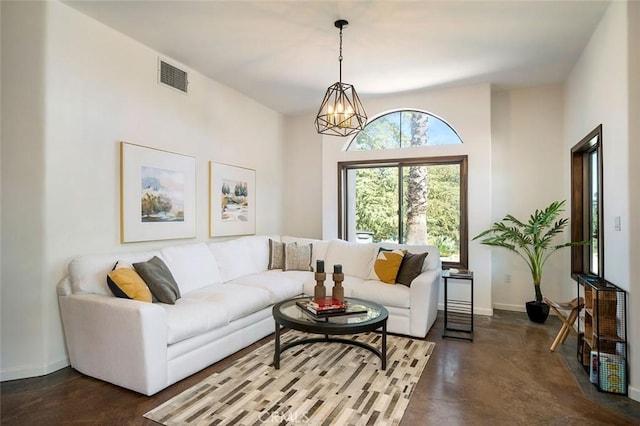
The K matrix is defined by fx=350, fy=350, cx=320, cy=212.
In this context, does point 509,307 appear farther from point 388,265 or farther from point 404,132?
point 404,132

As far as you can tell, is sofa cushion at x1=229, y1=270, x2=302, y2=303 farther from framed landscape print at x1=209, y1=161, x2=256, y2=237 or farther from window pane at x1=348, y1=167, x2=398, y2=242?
window pane at x1=348, y1=167, x2=398, y2=242

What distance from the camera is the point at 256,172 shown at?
17.4 ft

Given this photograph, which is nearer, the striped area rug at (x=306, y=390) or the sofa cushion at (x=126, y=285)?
the striped area rug at (x=306, y=390)

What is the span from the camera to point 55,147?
2822 millimetres

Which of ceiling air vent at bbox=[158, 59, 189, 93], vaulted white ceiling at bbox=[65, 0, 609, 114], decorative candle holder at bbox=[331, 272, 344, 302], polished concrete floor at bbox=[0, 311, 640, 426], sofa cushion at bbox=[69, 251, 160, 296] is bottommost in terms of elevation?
polished concrete floor at bbox=[0, 311, 640, 426]

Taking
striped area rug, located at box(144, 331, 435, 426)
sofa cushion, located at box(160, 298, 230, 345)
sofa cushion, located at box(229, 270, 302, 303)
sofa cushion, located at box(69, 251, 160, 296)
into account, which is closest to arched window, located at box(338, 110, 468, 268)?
sofa cushion, located at box(229, 270, 302, 303)

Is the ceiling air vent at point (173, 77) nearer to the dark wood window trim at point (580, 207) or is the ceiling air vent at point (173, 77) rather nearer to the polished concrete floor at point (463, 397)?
the polished concrete floor at point (463, 397)

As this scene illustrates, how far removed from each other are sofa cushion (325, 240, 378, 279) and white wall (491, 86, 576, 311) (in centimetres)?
182

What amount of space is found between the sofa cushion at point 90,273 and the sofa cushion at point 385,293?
238cm

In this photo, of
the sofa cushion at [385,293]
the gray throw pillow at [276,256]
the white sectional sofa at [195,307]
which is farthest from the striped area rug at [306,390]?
the gray throw pillow at [276,256]

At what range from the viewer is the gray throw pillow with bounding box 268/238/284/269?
4742mm

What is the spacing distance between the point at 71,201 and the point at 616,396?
4444 mm

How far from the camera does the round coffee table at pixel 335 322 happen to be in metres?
2.65

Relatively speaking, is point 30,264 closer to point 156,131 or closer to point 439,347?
point 156,131
